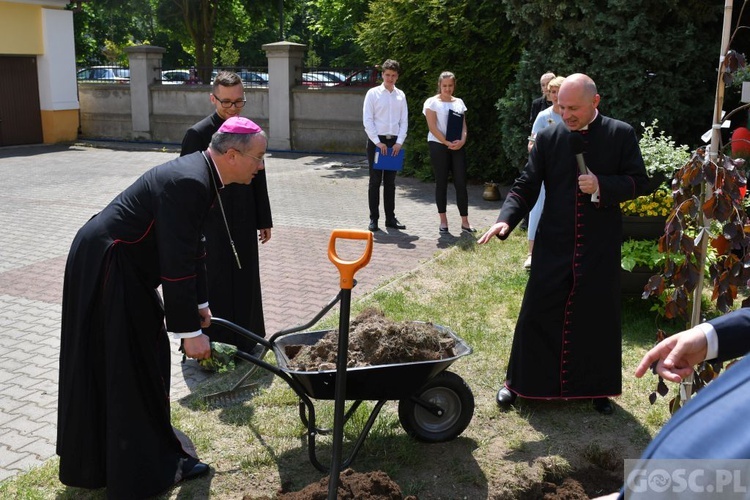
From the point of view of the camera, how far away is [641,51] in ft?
37.3

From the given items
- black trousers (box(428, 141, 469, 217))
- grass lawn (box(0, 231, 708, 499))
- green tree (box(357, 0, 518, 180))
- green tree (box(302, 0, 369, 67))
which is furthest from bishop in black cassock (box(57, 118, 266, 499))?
green tree (box(302, 0, 369, 67))

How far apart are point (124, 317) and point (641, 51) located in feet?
31.5

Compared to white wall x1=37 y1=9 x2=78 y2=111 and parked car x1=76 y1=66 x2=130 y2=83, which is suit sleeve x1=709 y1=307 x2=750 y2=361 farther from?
parked car x1=76 y1=66 x2=130 y2=83

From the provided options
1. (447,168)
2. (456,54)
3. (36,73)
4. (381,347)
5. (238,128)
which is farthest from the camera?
(36,73)

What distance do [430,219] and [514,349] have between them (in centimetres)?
663

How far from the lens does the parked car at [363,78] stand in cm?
1962

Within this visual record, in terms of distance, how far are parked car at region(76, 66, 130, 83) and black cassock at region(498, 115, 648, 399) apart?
69.3ft

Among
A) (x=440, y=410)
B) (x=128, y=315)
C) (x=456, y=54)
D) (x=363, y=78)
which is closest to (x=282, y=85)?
(x=363, y=78)

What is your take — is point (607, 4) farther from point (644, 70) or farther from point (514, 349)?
point (514, 349)

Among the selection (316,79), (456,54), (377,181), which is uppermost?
(456,54)

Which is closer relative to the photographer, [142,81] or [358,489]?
[358,489]

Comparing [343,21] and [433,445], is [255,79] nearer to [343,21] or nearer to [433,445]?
[343,21]

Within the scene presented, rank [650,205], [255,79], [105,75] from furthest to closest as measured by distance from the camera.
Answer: [105,75] < [255,79] < [650,205]

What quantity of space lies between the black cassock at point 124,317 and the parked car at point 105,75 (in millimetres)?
21359
